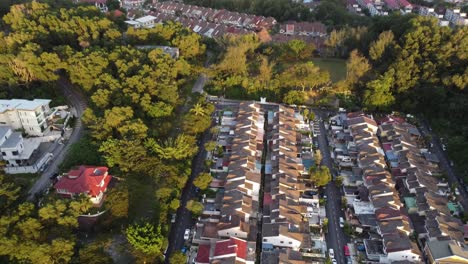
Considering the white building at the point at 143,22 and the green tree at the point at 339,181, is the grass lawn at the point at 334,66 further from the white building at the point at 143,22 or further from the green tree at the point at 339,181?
the white building at the point at 143,22

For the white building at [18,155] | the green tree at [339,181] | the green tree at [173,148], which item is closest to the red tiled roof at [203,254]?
the green tree at [173,148]

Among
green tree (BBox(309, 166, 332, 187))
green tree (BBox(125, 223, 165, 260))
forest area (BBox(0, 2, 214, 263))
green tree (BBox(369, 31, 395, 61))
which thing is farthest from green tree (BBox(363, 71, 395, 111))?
green tree (BBox(125, 223, 165, 260))

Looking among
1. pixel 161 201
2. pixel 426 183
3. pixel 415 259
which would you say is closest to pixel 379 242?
pixel 415 259

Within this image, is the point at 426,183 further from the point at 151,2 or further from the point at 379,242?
the point at 151,2

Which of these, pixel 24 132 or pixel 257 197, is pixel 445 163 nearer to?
pixel 257 197

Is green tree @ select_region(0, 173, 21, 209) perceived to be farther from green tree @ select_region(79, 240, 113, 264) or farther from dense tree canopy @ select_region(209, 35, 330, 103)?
dense tree canopy @ select_region(209, 35, 330, 103)

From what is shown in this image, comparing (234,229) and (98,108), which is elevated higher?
(98,108)

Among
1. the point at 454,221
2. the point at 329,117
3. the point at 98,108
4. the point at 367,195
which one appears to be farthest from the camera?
the point at 329,117
